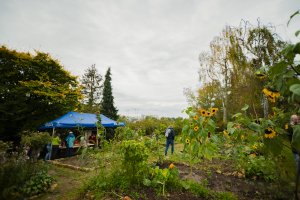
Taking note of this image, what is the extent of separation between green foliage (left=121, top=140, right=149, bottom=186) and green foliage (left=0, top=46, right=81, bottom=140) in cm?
764

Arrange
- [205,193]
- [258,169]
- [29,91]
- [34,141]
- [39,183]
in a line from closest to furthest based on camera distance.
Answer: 1. [205,193]
2. [39,183]
3. [258,169]
4. [34,141]
5. [29,91]

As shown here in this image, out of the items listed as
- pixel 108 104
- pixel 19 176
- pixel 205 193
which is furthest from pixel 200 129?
pixel 108 104

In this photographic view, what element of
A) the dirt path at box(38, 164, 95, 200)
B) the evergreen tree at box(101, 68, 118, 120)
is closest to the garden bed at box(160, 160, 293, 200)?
the dirt path at box(38, 164, 95, 200)

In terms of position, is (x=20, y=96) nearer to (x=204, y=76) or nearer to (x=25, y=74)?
(x=25, y=74)

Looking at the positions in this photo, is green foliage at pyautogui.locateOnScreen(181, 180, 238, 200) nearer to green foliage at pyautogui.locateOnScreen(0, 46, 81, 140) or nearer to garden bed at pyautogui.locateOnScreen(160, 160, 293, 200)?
garden bed at pyautogui.locateOnScreen(160, 160, 293, 200)

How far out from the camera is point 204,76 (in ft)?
74.5

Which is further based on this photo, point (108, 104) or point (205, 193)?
point (108, 104)

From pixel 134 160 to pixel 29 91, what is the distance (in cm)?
842

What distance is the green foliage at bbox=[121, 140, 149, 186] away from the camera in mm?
4297

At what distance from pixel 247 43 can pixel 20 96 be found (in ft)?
43.0

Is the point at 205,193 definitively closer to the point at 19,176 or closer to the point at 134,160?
the point at 134,160

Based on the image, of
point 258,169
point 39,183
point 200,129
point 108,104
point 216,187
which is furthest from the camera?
A: point 108,104

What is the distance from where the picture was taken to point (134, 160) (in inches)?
172

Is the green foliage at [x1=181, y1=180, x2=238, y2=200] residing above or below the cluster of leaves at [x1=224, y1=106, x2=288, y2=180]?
below
